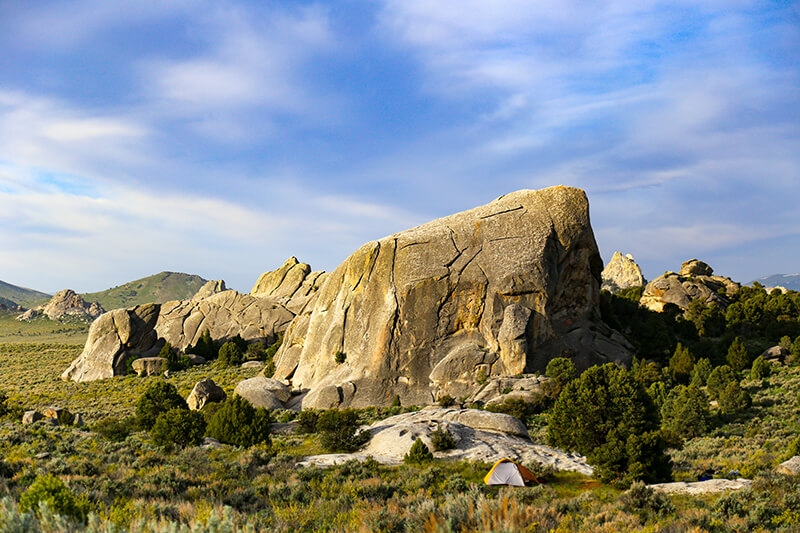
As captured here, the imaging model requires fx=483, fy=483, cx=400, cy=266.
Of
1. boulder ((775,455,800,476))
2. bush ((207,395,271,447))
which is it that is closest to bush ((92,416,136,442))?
bush ((207,395,271,447))

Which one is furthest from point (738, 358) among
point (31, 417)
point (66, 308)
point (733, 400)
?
point (66, 308)

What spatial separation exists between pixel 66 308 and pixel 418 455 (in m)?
208

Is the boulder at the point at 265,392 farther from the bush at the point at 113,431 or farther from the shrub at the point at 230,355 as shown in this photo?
the shrub at the point at 230,355

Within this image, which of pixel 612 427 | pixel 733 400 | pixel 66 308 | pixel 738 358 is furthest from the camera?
pixel 66 308

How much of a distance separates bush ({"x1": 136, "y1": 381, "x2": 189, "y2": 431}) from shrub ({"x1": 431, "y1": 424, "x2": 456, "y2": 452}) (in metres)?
15.5

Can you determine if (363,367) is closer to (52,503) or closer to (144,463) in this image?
(144,463)

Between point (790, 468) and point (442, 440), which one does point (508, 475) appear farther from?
point (790, 468)

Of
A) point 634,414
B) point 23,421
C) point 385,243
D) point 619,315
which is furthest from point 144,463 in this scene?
point 619,315

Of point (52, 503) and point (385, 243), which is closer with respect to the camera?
point (52, 503)

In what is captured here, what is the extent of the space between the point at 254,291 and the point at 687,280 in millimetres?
76955

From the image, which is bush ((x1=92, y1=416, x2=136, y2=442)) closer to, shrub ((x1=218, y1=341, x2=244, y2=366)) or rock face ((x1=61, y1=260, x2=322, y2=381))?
shrub ((x1=218, y1=341, x2=244, y2=366))

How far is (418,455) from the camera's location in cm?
2141

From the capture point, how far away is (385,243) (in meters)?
46.3

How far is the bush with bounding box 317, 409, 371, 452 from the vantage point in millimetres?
25298
